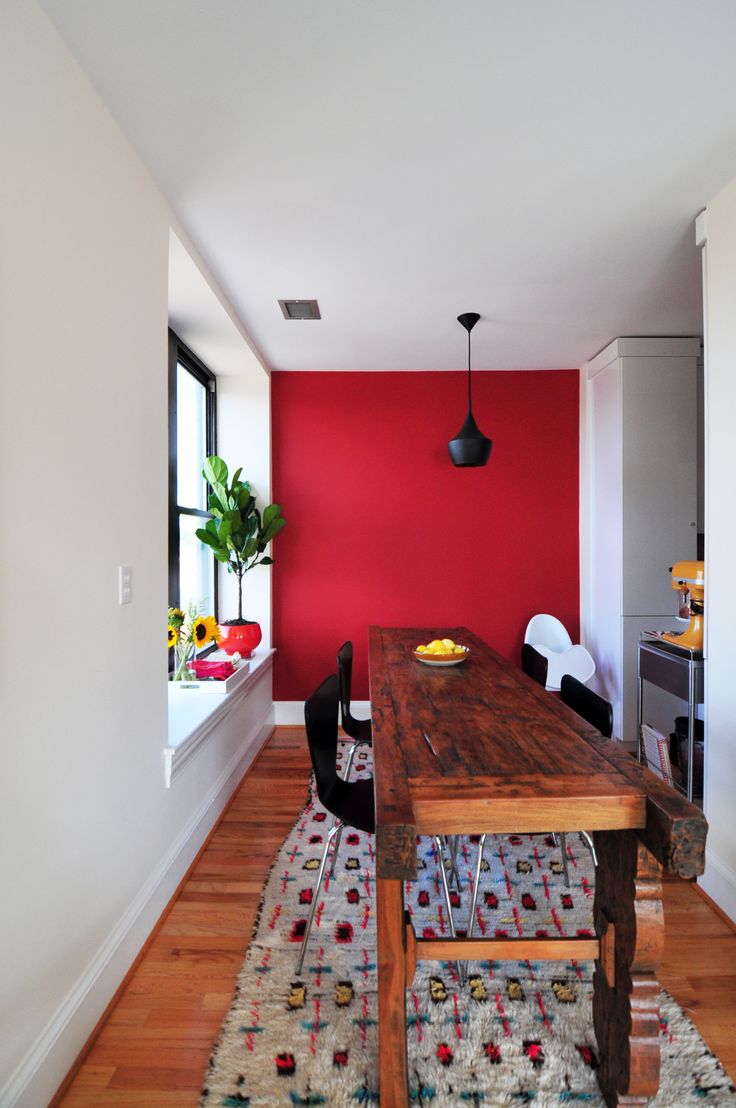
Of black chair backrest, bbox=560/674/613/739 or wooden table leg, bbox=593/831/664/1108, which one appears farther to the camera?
black chair backrest, bbox=560/674/613/739

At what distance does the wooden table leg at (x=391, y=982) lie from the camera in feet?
4.37

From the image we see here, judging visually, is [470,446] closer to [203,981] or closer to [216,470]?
[216,470]

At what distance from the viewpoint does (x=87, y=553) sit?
1.65 metres

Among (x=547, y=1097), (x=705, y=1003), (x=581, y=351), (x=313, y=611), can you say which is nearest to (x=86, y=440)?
(x=547, y=1097)

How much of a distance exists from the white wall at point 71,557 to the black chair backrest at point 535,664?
181 centimetres

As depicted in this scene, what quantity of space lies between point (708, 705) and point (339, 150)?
7.92ft

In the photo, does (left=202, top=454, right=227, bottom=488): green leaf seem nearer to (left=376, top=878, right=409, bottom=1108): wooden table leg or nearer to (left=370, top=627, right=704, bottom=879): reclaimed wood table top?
(left=370, top=627, right=704, bottom=879): reclaimed wood table top

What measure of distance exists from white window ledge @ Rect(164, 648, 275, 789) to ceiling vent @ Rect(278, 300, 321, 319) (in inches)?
80.8

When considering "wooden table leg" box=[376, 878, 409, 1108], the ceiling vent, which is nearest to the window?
the ceiling vent

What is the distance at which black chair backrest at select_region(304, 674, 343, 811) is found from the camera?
1955 millimetres

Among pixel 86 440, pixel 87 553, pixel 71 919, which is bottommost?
pixel 71 919

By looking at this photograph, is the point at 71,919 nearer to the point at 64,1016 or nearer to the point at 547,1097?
the point at 64,1016

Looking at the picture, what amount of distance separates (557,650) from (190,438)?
290cm

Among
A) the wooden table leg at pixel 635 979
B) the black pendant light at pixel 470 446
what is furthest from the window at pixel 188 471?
the wooden table leg at pixel 635 979
